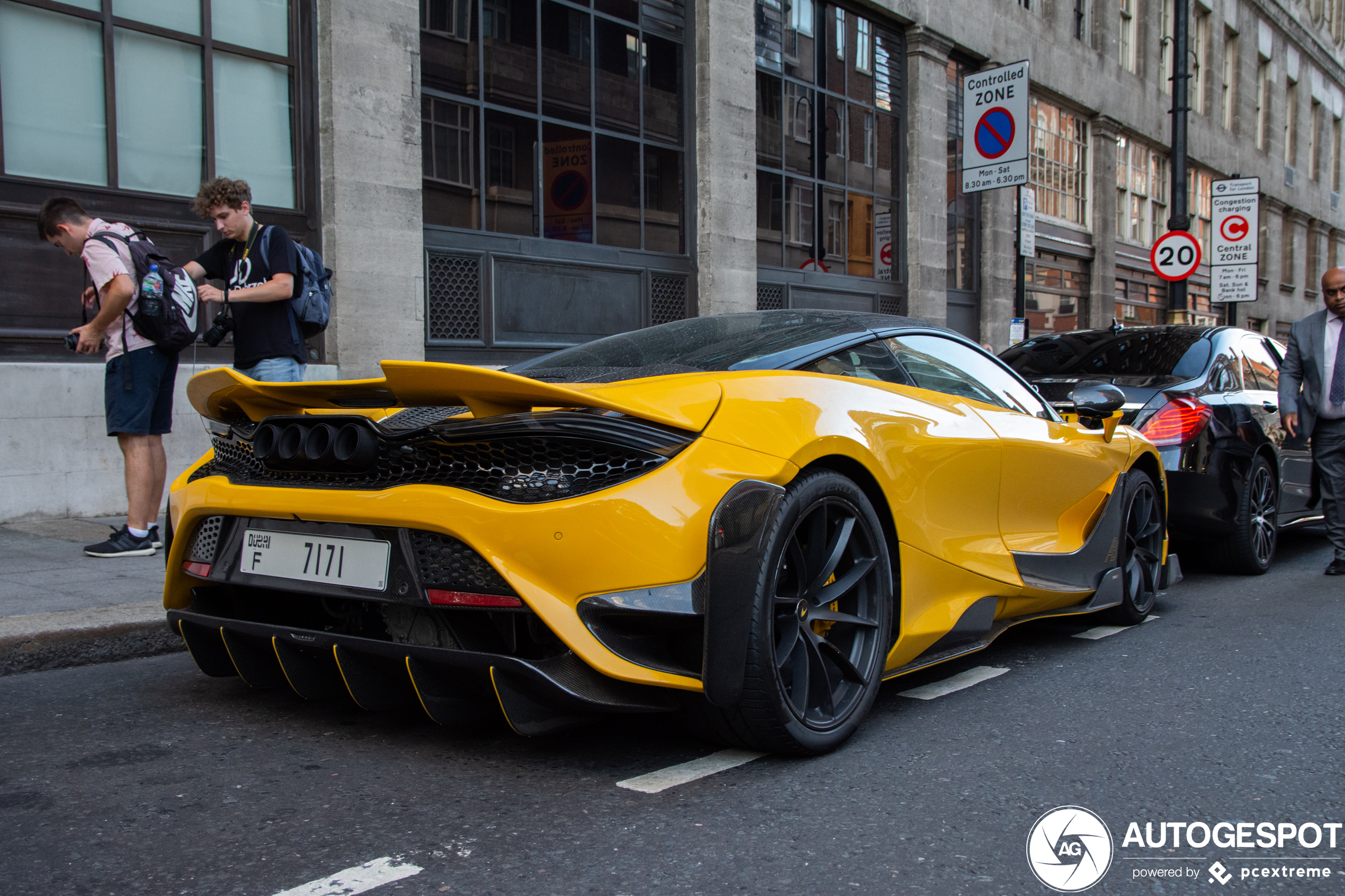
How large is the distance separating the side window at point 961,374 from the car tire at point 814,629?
85 centimetres

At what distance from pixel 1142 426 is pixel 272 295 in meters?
4.63

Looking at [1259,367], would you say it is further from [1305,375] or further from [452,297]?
[452,297]

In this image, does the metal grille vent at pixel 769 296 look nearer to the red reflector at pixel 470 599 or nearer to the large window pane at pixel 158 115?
the large window pane at pixel 158 115

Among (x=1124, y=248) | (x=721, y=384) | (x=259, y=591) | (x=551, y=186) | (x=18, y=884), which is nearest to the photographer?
(x=18, y=884)

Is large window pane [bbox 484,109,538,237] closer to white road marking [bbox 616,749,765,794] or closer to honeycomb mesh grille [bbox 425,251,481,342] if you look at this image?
honeycomb mesh grille [bbox 425,251,481,342]

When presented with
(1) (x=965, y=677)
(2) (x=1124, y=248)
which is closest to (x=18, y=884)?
(1) (x=965, y=677)

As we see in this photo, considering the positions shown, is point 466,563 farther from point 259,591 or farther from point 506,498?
point 259,591

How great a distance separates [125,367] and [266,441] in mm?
3426

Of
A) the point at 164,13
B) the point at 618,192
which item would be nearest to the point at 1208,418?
the point at 618,192

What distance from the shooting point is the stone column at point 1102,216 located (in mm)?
21203

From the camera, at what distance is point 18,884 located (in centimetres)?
220

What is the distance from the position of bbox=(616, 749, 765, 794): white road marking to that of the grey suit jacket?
5172mm

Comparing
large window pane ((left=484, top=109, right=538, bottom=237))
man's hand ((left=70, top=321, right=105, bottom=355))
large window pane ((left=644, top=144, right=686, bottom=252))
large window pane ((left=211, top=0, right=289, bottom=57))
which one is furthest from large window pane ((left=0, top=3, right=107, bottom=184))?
large window pane ((left=644, top=144, right=686, bottom=252))

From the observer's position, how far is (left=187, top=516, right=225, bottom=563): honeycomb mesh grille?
314 cm
